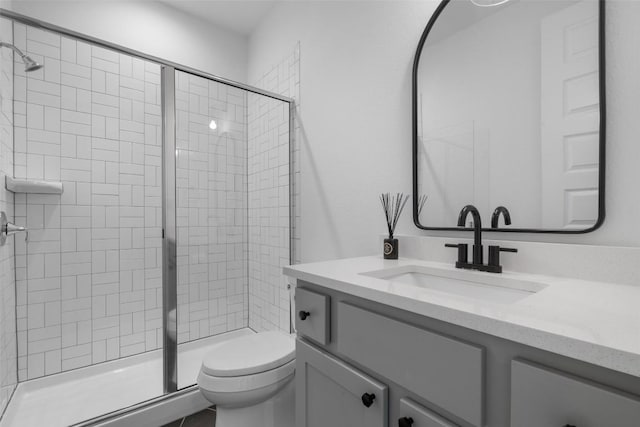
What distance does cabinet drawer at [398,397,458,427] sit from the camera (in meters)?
0.62

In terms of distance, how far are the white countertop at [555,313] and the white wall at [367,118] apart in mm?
289

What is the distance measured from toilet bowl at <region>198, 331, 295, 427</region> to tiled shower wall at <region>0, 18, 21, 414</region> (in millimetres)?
1186

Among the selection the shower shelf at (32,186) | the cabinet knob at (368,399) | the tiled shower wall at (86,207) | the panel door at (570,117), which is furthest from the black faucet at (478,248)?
the shower shelf at (32,186)

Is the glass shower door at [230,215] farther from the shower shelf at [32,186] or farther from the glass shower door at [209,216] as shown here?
the shower shelf at [32,186]

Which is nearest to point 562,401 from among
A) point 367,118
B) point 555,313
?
point 555,313

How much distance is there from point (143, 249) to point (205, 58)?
167 cm

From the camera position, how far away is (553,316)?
0.54 metres

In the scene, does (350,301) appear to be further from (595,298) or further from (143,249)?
(143,249)

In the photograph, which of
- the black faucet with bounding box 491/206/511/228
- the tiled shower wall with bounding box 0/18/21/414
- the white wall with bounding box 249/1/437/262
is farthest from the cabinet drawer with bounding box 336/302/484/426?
the tiled shower wall with bounding box 0/18/21/414

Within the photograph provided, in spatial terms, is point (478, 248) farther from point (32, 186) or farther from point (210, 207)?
point (32, 186)

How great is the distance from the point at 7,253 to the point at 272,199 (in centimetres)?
152

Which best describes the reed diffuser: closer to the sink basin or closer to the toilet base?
the sink basin

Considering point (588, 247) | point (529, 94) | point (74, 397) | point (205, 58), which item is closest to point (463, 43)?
point (529, 94)

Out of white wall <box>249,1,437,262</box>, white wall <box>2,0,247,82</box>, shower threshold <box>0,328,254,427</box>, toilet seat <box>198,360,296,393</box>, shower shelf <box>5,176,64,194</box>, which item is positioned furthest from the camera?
white wall <box>2,0,247,82</box>
